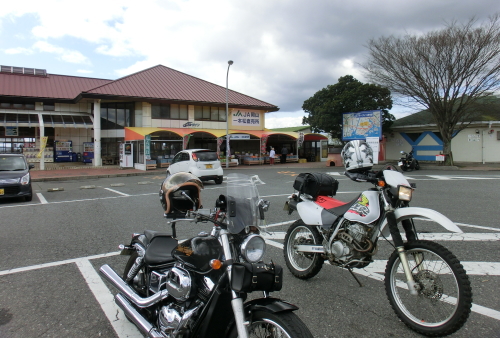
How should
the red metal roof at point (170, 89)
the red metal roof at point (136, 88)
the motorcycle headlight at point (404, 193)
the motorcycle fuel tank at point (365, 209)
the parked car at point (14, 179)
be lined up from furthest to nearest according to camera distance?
the red metal roof at point (170, 89)
the red metal roof at point (136, 88)
the parked car at point (14, 179)
the motorcycle fuel tank at point (365, 209)
the motorcycle headlight at point (404, 193)

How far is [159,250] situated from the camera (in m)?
2.71

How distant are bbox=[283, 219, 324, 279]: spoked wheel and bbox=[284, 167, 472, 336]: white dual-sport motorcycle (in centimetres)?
1

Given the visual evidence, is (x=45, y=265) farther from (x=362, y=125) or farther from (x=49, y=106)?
(x=49, y=106)

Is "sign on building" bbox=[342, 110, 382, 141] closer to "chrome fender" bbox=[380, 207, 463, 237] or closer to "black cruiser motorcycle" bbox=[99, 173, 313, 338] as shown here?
"chrome fender" bbox=[380, 207, 463, 237]

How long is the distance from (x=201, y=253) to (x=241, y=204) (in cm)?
42

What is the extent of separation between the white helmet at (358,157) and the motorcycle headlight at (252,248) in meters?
1.76

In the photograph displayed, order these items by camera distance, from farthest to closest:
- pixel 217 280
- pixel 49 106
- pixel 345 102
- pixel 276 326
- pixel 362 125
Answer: pixel 49 106 < pixel 345 102 < pixel 362 125 < pixel 217 280 < pixel 276 326

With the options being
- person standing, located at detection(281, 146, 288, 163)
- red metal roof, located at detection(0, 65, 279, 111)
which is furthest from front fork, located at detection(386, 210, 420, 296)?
person standing, located at detection(281, 146, 288, 163)

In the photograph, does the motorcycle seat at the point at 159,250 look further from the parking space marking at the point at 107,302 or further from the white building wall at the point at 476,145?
the white building wall at the point at 476,145

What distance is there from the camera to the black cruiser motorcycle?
78.6 inches

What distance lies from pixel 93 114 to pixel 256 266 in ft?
95.2

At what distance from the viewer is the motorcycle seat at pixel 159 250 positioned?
265 cm

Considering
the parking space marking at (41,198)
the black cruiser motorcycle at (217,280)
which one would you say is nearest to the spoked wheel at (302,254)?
the black cruiser motorcycle at (217,280)

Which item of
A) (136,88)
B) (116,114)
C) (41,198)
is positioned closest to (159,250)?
(41,198)
